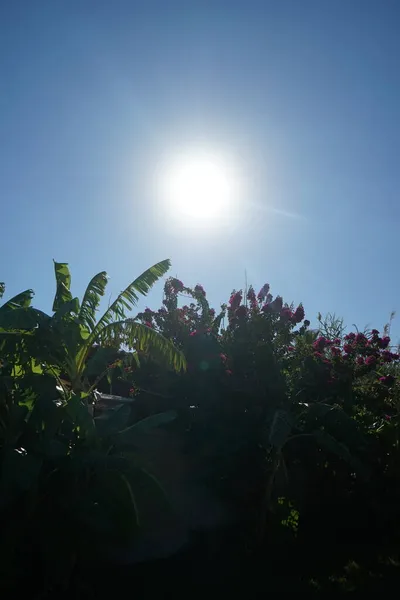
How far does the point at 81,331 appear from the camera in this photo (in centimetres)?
721

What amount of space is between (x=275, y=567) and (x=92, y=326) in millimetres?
3869

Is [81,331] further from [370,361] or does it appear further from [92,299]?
[370,361]

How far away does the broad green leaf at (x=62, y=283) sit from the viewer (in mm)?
7927

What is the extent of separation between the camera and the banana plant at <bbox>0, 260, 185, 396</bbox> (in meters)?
6.02

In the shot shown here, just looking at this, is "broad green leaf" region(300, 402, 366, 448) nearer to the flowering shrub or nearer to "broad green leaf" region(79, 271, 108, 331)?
the flowering shrub

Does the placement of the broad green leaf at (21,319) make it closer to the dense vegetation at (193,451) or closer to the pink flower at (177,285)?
the dense vegetation at (193,451)

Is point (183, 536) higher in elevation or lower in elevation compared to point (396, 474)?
lower

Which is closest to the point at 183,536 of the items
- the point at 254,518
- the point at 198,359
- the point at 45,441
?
the point at 254,518

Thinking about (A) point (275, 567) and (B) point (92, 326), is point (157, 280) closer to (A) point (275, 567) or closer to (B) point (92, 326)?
(B) point (92, 326)

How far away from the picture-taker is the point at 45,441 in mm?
5289

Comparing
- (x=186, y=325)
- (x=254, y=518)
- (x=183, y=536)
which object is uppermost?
(x=186, y=325)

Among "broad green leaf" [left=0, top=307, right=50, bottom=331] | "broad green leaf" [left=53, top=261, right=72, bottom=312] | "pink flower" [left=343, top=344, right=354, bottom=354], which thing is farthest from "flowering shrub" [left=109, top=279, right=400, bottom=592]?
"broad green leaf" [left=0, top=307, right=50, bottom=331]

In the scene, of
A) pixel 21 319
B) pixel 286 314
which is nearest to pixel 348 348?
pixel 286 314

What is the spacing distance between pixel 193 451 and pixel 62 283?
3142 millimetres
